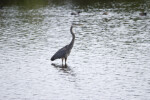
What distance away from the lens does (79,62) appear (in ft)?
69.4

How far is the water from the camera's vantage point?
15367 millimetres

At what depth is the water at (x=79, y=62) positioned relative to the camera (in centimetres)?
1537

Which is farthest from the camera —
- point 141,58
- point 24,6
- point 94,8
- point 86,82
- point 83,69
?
point 24,6

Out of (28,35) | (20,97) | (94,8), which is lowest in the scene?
(20,97)

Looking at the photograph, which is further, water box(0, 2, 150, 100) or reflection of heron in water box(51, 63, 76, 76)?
reflection of heron in water box(51, 63, 76, 76)

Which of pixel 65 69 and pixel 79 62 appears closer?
pixel 65 69

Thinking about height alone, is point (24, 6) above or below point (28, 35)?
above

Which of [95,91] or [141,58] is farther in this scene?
[141,58]

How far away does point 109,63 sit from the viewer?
20531 millimetres

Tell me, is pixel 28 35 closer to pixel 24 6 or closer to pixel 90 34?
pixel 90 34

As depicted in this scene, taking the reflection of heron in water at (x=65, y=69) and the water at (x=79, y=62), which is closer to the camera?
the water at (x=79, y=62)

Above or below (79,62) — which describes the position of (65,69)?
below

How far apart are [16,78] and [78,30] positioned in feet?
60.3

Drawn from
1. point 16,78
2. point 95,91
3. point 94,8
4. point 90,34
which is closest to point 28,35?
point 90,34
